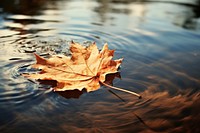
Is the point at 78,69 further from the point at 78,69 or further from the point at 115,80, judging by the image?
the point at 115,80

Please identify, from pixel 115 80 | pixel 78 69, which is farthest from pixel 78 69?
pixel 115 80

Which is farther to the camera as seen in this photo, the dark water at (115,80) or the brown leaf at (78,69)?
the brown leaf at (78,69)

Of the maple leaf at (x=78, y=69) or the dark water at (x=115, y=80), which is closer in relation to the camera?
the dark water at (x=115, y=80)

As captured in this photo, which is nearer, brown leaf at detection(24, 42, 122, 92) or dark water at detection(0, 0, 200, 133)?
dark water at detection(0, 0, 200, 133)
